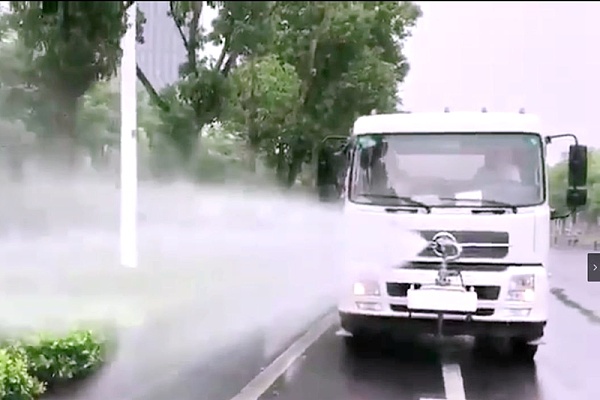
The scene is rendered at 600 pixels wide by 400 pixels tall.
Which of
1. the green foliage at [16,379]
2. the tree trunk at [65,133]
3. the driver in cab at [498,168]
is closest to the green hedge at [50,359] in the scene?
the green foliage at [16,379]

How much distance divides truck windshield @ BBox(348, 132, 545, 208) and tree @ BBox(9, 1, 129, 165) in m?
2.13

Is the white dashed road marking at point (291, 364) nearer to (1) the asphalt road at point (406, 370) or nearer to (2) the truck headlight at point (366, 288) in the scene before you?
(1) the asphalt road at point (406, 370)

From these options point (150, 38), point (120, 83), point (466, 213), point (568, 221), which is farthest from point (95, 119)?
point (568, 221)

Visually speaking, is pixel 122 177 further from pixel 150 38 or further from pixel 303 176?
pixel 303 176

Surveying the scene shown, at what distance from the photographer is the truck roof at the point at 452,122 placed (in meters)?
5.40

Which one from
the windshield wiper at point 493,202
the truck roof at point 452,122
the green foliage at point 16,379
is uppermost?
A: the truck roof at point 452,122

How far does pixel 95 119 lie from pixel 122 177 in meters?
0.37

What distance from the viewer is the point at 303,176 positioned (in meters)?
5.43

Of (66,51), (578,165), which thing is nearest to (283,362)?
(578,165)

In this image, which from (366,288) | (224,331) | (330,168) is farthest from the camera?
(224,331)

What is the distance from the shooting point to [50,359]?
4195 millimetres

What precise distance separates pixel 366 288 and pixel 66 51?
8.97 ft

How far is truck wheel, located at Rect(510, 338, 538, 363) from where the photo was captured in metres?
6.37

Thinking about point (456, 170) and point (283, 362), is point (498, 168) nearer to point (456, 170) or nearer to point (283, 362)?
point (456, 170)
